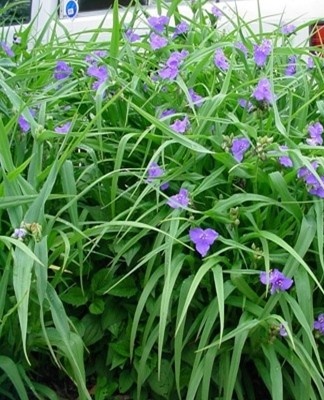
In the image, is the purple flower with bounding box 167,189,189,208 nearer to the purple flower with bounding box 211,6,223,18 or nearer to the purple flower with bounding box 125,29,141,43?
the purple flower with bounding box 125,29,141,43

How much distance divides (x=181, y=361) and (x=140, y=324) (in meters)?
0.13

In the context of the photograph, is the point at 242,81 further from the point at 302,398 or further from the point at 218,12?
the point at 302,398

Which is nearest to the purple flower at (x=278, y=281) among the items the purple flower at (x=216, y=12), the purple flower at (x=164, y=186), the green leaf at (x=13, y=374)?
the purple flower at (x=164, y=186)

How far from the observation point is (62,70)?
2.16m

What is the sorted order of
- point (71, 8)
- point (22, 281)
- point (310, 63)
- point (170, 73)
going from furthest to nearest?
point (71, 8) → point (310, 63) → point (170, 73) → point (22, 281)

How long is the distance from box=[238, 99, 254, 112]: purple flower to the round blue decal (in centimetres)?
271

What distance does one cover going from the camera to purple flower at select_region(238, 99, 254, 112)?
6.31ft

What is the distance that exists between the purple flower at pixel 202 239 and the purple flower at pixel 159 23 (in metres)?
0.93

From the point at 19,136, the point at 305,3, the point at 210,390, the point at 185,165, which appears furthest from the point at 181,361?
the point at 305,3

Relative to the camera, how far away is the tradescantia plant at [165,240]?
1531 millimetres

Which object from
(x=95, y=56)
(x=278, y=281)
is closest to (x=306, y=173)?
(x=278, y=281)

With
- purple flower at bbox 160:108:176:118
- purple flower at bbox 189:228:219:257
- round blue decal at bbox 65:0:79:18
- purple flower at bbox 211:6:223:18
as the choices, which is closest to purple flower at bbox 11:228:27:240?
purple flower at bbox 189:228:219:257

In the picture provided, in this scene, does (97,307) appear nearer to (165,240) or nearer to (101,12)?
(165,240)

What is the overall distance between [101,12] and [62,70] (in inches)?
97.4
